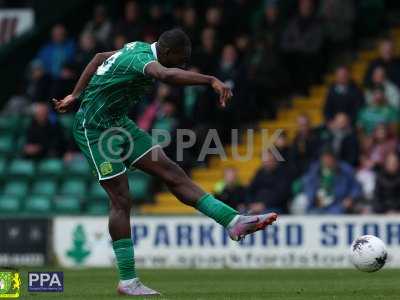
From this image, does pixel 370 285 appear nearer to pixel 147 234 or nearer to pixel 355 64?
pixel 147 234

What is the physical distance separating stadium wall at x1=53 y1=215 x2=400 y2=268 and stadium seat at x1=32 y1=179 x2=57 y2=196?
283 cm

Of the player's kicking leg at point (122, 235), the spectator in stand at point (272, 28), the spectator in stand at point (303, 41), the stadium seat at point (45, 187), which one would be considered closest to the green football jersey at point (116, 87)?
the player's kicking leg at point (122, 235)

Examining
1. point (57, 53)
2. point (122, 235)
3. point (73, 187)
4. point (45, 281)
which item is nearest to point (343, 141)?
point (73, 187)

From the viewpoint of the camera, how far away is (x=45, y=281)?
1087cm

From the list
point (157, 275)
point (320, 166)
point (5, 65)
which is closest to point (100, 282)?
point (157, 275)

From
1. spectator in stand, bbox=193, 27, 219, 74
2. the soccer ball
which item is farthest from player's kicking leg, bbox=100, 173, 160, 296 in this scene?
spectator in stand, bbox=193, 27, 219, 74

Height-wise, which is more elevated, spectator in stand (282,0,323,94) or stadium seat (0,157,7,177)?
spectator in stand (282,0,323,94)

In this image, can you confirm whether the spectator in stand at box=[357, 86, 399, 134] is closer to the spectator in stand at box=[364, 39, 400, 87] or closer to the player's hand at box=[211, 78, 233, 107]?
the spectator in stand at box=[364, 39, 400, 87]

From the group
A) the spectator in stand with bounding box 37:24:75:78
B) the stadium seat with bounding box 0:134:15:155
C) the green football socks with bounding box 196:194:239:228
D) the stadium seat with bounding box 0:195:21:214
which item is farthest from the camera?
the spectator in stand with bounding box 37:24:75:78

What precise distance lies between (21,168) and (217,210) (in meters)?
11.3

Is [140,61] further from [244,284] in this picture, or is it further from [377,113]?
[377,113]

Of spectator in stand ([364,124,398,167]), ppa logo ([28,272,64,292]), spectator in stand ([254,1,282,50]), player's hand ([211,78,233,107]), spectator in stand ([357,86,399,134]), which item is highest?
spectator in stand ([254,1,282,50])

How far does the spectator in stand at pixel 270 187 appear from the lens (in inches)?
725

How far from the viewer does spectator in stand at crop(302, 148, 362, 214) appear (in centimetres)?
1791
